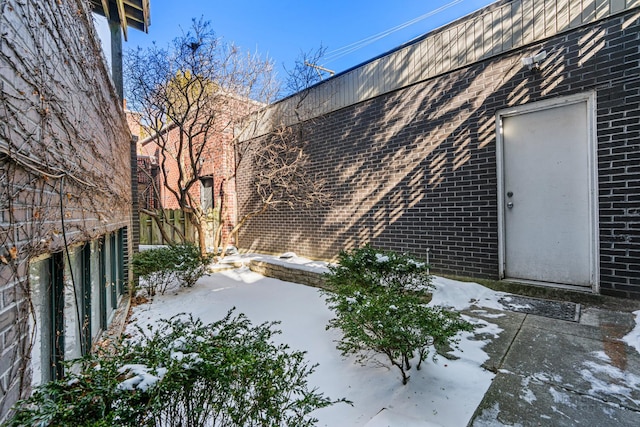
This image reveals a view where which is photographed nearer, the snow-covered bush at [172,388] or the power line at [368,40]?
the snow-covered bush at [172,388]

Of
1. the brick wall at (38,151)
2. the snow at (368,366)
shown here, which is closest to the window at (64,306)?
the brick wall at (38,151)

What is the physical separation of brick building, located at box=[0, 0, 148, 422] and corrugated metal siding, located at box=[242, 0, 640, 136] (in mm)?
4254

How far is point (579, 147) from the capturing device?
3.63 metres

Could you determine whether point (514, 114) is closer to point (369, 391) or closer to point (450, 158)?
point (450, 158)

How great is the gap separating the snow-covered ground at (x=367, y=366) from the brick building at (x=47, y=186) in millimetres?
1641

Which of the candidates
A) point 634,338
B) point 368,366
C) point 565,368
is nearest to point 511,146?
point 634,338

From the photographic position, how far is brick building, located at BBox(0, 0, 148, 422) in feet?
3.81

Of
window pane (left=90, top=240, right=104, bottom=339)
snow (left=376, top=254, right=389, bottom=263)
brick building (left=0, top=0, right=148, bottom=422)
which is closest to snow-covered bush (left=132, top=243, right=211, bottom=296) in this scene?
window pane (left=90, top=240, right=104, bottom=339)

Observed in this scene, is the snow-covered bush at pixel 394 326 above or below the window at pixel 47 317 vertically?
below

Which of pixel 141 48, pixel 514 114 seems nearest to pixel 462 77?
pixel 514 114

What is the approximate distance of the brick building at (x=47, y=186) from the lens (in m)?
1.16

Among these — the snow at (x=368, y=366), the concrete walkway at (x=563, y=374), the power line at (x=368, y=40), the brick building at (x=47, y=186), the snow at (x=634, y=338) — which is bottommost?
the snow at (x=368, y=366)

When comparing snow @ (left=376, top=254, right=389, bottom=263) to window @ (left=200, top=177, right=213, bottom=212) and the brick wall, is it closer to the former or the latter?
the brick wall

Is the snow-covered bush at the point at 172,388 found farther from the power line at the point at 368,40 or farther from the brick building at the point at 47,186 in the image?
the power line at the point at 368,40
